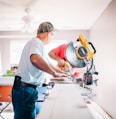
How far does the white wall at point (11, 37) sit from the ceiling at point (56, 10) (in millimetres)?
1015

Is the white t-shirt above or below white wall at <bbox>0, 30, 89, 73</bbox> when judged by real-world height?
below

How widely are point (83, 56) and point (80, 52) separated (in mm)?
51

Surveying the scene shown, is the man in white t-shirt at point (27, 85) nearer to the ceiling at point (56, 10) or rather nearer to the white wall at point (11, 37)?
the ceiling at point (56, 10)

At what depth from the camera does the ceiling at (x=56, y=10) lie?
3.79 metres

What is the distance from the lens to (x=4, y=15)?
15.5ft

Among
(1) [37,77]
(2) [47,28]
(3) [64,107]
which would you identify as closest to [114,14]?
(2) [47,28]

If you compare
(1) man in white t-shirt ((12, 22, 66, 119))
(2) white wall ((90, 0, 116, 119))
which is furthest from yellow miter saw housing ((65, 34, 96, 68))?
(2) white wall ((90, 0, 116, 119))

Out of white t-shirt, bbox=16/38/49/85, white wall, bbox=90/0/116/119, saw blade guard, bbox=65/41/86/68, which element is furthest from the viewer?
white wall, bbox=90/0/116/119

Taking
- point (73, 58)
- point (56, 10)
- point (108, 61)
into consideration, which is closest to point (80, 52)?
point (73, 58)

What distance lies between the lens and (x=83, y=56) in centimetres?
167

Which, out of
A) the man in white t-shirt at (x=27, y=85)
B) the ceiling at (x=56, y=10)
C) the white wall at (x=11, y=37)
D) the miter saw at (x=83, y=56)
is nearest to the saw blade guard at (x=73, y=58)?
the miter saw at (x=83, y=56)

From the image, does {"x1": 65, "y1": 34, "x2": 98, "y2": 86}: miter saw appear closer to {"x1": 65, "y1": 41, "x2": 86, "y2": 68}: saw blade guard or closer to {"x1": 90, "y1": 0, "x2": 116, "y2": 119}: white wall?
{"x1": 65, "y1": 41, "x2": 86, "y2": 68}: saw blade guard

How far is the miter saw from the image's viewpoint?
5.34 ft

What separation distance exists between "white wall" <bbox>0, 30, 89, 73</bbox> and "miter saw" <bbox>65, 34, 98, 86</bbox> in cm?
475
